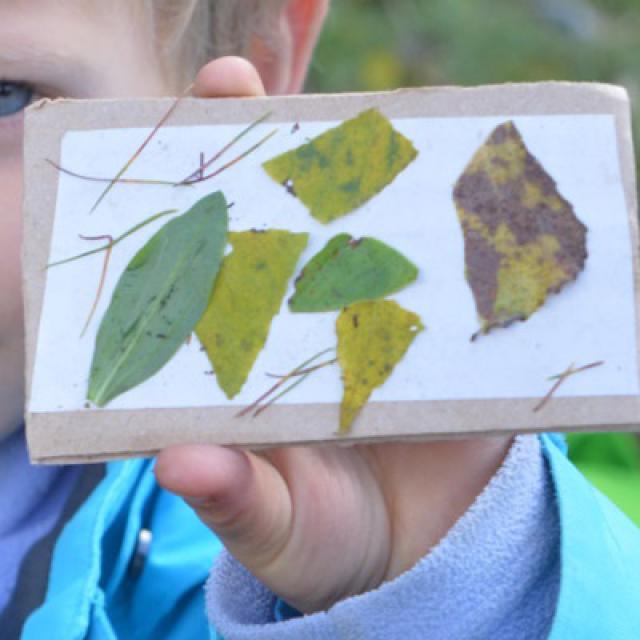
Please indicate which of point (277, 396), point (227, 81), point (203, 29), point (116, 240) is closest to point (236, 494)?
point (277, 396)

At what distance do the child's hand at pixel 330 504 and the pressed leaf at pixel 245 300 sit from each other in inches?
2.2

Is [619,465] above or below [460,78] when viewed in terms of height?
below

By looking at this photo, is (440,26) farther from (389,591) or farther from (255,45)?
(389,591)

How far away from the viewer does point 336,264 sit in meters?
0.74

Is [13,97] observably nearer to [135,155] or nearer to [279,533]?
[135,155]

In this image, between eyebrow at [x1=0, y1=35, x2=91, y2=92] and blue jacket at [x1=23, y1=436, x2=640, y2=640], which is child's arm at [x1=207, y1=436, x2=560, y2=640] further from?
eyebrow at [x1=0, y1=35, x2=91, y2=92]

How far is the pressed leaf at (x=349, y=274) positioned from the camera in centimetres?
73

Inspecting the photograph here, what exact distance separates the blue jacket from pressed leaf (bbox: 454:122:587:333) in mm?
229

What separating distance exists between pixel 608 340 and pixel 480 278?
0.09 metres

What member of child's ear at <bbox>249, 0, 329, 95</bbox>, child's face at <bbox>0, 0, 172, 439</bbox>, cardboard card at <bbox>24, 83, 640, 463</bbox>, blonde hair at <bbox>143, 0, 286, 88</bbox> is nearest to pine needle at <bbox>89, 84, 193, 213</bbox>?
cardboard card at <bbox>24, 83, 640, 463</bbox>

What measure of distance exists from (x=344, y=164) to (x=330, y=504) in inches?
9.8

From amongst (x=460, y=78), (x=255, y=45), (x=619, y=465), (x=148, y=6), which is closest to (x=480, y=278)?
(x=148, y=6)

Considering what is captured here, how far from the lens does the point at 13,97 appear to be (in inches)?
40.1

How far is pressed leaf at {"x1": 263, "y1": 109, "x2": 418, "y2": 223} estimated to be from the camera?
2.45ft
